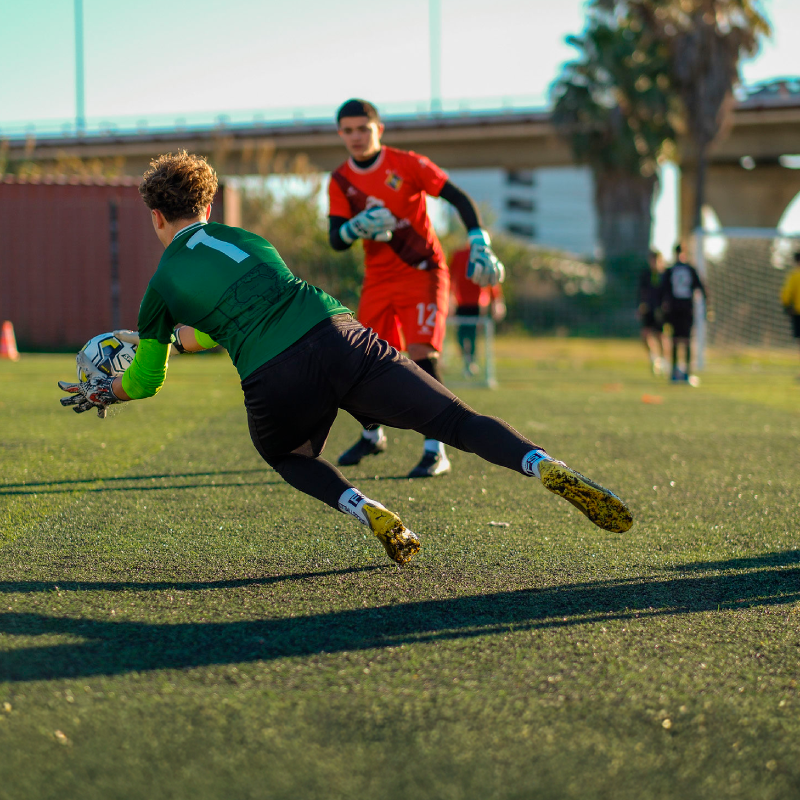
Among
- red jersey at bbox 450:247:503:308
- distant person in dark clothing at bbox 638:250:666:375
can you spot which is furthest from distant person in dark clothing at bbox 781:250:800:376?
red jersey at bbox 450:247:503:308

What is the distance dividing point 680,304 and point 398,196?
8.94 meters

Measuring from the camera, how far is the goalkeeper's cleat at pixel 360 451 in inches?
224

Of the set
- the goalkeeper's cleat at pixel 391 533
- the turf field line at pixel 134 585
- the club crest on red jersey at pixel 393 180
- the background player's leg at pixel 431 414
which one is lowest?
the turf field line at pixel 134 585

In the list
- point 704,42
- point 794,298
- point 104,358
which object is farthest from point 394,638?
point 704,42

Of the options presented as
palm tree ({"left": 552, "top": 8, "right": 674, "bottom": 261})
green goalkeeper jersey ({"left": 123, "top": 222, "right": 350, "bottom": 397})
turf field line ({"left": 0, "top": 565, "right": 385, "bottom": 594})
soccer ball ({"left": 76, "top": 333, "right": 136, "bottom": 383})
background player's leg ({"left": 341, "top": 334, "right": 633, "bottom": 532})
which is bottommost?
turf field line ({"left": 0, "top": 565, "right": 385, "bottom": 594})

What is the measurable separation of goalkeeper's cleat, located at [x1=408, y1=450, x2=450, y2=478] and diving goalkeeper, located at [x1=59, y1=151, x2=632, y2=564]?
6.75 feet

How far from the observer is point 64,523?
4039 millimetres

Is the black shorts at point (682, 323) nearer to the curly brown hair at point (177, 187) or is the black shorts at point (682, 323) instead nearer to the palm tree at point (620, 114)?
the curly brown hair at point (177, 187)

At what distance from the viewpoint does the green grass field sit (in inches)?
73.6

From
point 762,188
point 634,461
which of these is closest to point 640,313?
point 634,461

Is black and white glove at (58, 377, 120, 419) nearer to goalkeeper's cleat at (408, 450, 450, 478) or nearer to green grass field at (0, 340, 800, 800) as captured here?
green grass field at (0, 340, 800, 800)

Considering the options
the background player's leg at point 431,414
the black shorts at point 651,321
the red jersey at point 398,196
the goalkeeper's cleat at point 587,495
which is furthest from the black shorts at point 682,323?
the goalkeeper's cleat at point 587,495

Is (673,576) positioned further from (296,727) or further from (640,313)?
(640,313)

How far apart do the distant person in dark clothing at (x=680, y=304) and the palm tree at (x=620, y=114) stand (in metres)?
13.6
